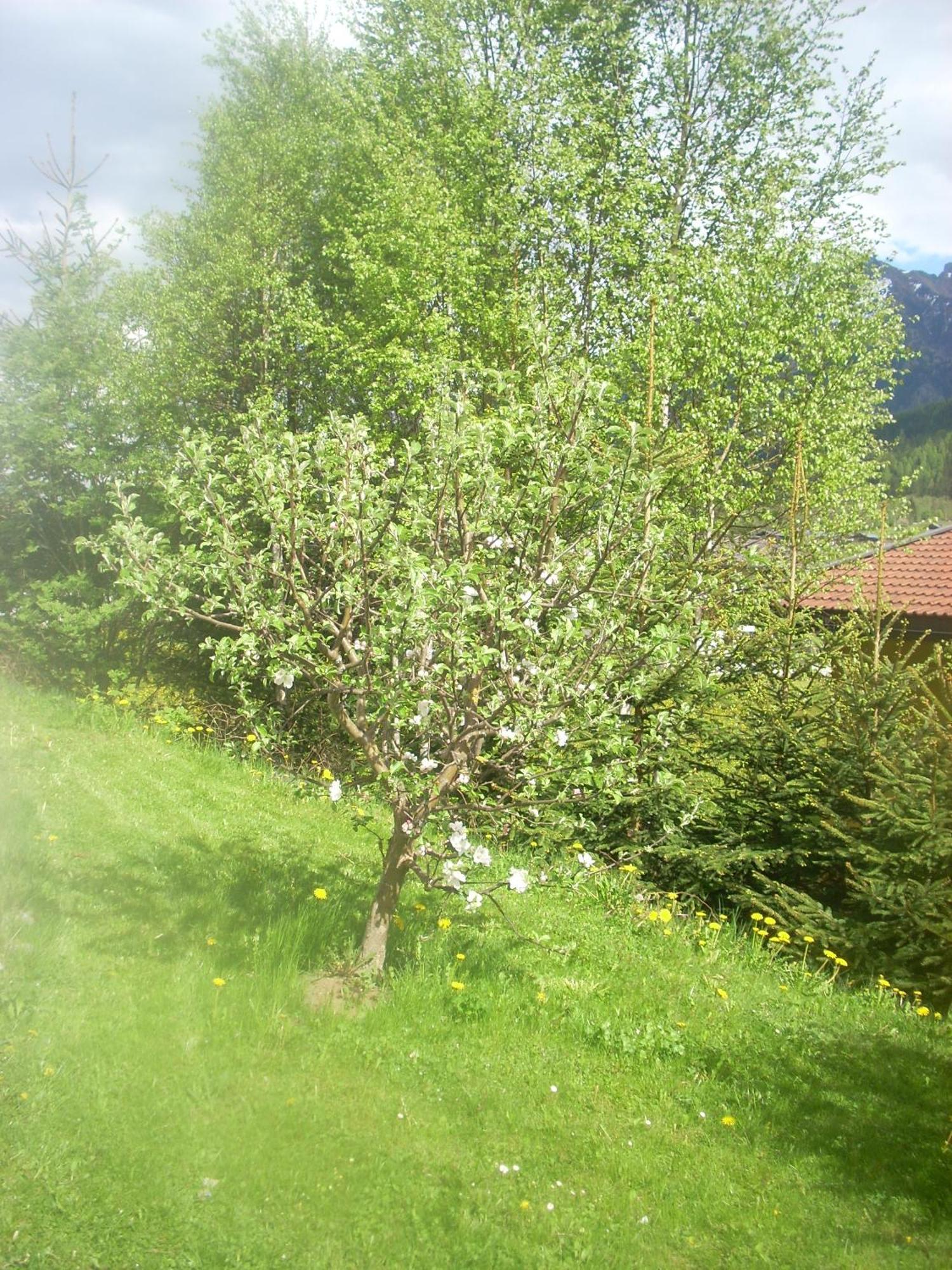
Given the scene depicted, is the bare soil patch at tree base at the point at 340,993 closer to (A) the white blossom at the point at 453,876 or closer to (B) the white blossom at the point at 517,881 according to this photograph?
(A) the white blossom at the point at 453,876

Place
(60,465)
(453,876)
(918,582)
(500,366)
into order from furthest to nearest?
1. (918,582)
2. (500,366)
3. (60,465)
4. (453,876)

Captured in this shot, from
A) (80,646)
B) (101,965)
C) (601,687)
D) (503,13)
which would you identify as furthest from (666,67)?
(101,965)

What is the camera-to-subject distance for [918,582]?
1972 centimetres

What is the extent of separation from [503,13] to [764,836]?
16.7 metres

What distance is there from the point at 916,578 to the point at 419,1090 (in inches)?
723

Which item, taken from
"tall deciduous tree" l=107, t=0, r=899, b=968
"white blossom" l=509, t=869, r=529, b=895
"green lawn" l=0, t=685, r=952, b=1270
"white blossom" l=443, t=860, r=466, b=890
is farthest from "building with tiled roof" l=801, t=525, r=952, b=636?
"white blossom" l=509, t=869, r=529, b=895

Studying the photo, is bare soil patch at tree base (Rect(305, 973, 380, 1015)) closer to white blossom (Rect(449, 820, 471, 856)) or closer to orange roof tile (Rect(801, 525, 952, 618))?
white blossom (Rect(449, 820, 471, 856))

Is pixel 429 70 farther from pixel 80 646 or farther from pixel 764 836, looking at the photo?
pixel 764 836

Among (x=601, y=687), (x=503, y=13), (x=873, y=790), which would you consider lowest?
(x=873, y=790)

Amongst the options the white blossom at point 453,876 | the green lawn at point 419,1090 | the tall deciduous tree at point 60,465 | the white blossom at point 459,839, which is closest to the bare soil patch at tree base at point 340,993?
the green lawn at point 419,1090

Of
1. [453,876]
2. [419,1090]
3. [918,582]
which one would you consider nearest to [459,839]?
[453,876]

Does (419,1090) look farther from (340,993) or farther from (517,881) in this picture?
(517,881)

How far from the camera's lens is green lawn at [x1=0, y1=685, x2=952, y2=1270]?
3.35 m

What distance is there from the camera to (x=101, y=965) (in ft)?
15.0
